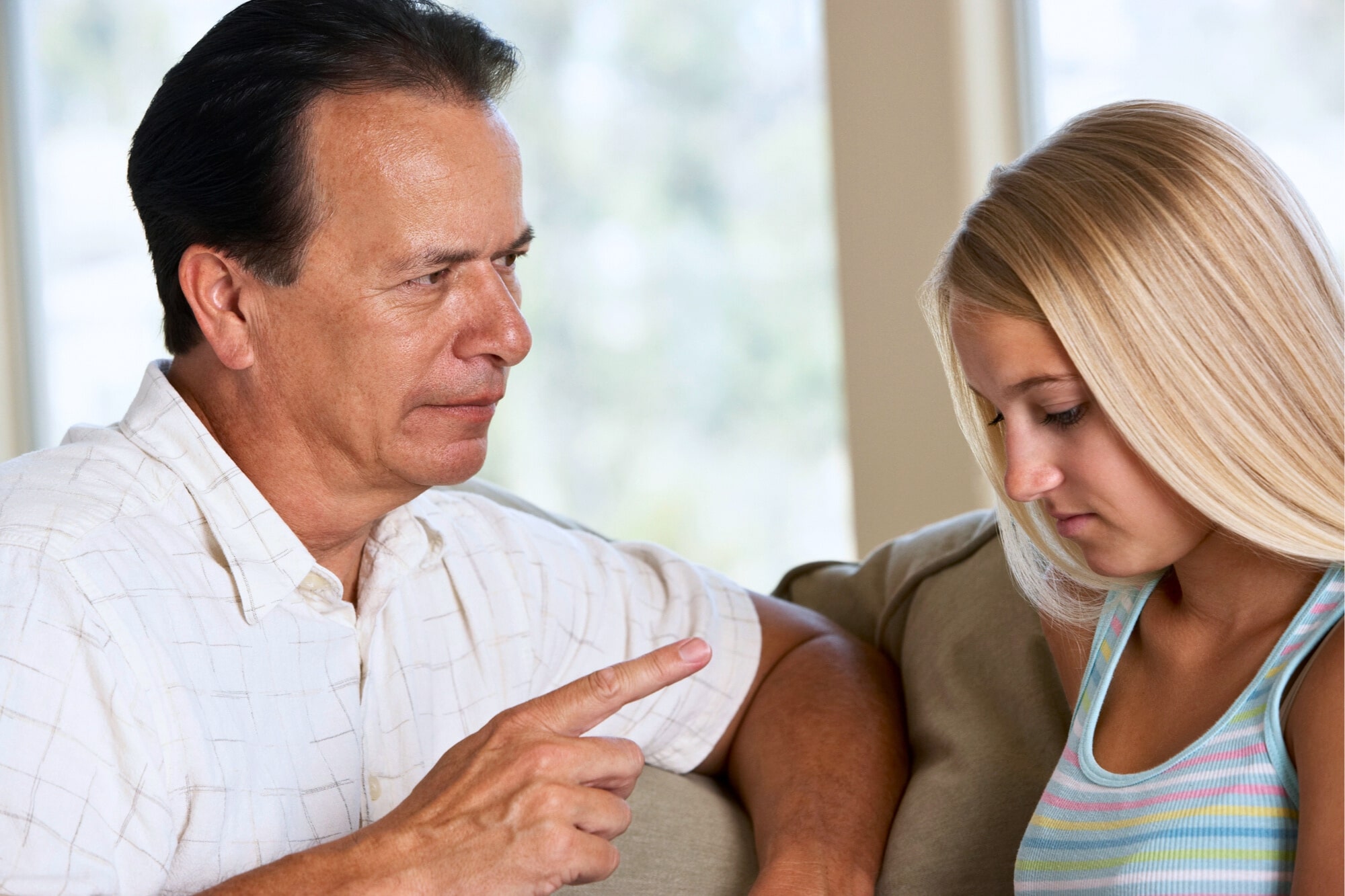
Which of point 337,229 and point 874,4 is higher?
point 874,4

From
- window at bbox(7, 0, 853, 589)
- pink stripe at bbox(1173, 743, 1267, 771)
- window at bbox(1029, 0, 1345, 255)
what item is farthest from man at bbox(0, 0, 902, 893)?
window at bbox(7, 0, 853, 589)

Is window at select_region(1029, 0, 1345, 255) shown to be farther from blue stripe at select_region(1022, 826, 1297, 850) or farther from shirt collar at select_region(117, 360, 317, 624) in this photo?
shirt collar at select_region(117, 360, 317, 624)

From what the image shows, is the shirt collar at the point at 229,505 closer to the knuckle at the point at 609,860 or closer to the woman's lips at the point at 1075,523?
the knuckle at the point at 609,860

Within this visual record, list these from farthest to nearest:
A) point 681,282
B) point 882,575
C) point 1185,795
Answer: point 681,282, point 882,575, point 1185,795

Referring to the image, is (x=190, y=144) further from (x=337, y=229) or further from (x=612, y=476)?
(x=612, y=476)

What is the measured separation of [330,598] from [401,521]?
0.55 ft

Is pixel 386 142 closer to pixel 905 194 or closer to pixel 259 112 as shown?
pixel 259 112

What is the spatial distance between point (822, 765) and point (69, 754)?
0.81 metres

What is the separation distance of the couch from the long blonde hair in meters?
0.47

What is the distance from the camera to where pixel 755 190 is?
118 inches

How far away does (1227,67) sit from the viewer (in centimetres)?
222

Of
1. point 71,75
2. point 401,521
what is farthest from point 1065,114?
point 71,75

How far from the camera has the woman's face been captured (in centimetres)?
108

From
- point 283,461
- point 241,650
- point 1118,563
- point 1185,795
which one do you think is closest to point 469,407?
point 283,461
